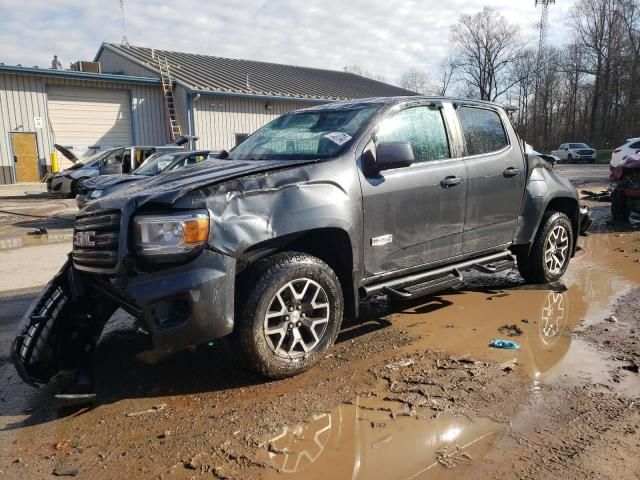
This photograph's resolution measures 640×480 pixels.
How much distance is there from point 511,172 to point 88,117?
23.6 meters

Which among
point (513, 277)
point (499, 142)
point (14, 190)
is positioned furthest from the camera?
point (14, 190)

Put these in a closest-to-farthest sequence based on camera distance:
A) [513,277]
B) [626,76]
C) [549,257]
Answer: [549,257], [513,277], [626,76]

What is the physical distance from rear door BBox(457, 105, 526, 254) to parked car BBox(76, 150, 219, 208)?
201 inches

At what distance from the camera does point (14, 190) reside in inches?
800

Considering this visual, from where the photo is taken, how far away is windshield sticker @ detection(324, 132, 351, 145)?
12.7 feet

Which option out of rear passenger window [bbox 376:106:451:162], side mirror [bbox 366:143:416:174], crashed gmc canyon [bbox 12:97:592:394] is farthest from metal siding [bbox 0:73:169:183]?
side mirror [bbox 366:143:416:174]

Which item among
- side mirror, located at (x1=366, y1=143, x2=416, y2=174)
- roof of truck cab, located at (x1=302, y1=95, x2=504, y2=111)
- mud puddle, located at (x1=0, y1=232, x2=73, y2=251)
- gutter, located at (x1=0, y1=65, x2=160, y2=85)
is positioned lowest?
mud puddle, located at (x1=0, y1=232, x2=73, y2=251)

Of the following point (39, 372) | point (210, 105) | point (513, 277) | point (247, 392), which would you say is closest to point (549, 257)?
point (513, 277)

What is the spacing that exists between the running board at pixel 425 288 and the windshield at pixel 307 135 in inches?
46.3

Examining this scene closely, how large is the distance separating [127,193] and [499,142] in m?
3.51

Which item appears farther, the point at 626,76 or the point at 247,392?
the point at 626,76

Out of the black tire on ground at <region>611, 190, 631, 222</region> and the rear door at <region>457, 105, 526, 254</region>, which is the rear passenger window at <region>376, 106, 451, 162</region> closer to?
the rear door at <region>457, 105, 526, 254</region>

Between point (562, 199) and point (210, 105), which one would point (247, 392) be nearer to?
point (562, 199)

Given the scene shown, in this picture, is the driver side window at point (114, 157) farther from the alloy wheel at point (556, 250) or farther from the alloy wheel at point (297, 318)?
the alloy wheel at point (297, 318)
